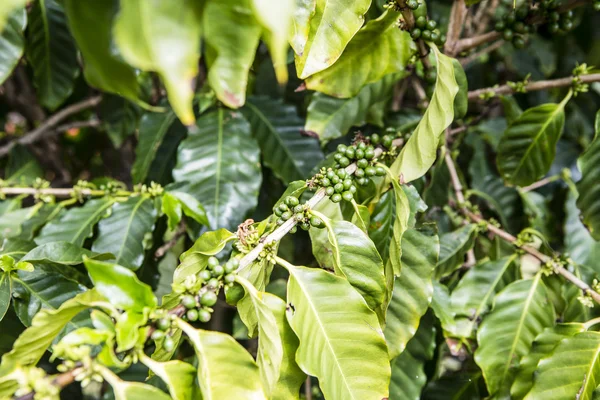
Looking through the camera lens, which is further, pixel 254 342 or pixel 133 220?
pixel 254 342

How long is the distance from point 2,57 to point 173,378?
738mm

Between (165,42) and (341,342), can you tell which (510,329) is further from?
(165,42)

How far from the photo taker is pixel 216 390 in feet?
1.56

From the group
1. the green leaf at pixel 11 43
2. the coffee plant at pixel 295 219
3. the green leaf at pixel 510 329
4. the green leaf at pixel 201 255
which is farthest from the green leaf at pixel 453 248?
the green leaf at pixel 11 43

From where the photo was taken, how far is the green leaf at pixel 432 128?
0.67 m

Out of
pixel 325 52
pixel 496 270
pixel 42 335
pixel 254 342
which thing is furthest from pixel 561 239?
pixel 42 335

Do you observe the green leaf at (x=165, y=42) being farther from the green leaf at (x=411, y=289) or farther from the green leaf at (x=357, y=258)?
the green leaf at (x=411, y=289)

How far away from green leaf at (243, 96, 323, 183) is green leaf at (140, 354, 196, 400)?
0.59 m

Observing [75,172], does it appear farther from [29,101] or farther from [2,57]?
[2,57]

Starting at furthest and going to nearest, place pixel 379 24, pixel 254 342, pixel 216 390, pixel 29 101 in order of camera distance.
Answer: pixel 29 101
pixel 254 342
pixel 379 24
pixel 216 390

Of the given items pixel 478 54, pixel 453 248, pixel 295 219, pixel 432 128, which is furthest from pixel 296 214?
pixel 478 54

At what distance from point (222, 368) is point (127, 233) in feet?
1.53

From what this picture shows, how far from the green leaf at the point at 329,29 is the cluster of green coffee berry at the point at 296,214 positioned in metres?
0.18

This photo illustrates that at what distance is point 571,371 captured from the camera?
673 millimetres
